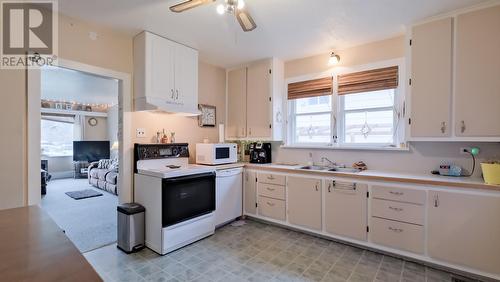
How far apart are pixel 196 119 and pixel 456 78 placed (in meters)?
3.35

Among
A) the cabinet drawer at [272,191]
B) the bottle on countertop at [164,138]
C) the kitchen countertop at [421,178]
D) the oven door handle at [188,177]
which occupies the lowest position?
the cabinet drawer at [272,191]

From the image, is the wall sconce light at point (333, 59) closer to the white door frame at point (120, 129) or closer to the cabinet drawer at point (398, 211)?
the cabinet drawer at point (398, 211)

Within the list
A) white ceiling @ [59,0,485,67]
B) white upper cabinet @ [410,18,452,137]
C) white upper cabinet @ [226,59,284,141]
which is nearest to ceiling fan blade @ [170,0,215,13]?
white ceiling @ [59,0,485,67]

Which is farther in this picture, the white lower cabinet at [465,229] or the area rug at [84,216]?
the area rug at [84,216]

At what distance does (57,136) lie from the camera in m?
7.79

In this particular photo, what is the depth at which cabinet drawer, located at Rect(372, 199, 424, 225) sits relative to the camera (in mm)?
2357

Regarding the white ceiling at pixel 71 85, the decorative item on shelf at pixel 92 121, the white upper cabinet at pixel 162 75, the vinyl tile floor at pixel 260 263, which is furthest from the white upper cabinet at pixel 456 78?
the decorative item on shelf at pixel 92 121

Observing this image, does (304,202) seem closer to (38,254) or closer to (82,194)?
(38,254)

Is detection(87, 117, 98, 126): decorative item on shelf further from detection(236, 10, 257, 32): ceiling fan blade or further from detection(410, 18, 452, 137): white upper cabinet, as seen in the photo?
detection(410, 18, 452, 137): white upper cabinet

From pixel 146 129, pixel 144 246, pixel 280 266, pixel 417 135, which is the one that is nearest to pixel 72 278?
pixel 280 266

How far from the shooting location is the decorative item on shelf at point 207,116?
3.88m

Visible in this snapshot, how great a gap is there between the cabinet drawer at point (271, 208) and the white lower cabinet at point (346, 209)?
0.65 metres

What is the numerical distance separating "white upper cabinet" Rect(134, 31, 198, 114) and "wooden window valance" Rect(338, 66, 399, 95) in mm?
2161

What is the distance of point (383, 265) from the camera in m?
2.37
